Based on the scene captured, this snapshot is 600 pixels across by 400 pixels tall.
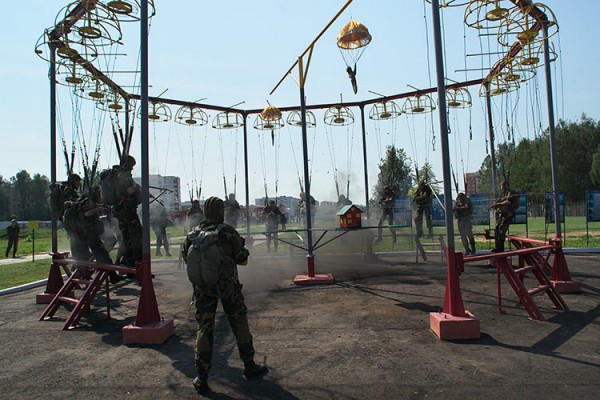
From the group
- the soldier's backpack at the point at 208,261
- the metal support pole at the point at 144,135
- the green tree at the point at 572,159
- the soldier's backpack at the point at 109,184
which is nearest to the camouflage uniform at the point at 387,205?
the soldier's backpack at the point at 109,184

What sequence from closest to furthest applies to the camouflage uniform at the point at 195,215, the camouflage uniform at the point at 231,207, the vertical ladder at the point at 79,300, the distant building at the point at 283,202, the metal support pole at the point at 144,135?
1. the metal support pole at the point at 144,135
2. the vertical ladder at the point at 79,300
3. the camouflage uniform at the point at 195,215
4. the camouflage uniform at the point at 231,207
5. the distant building at the point at 283,202

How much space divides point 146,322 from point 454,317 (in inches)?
187

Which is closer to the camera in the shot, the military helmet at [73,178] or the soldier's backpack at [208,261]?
the soldier's backpack at [208,261]

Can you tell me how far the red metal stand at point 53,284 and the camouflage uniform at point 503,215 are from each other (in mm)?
11653

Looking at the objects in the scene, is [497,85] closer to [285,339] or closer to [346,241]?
[346,241]

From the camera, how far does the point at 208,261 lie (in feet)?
15.4

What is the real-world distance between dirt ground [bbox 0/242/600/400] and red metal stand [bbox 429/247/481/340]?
142 mm

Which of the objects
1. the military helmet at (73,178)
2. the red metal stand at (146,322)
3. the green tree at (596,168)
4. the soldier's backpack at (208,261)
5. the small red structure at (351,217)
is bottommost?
the red metal stand at (146,322)

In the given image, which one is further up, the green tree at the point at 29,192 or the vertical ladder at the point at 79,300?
the green tree at the point at 29,192

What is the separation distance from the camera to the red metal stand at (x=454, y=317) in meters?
5.90

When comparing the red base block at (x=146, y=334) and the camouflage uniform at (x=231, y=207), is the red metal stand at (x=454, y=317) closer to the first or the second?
the red base block at (x=146, y=334)

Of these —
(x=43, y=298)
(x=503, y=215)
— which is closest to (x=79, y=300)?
(x=43, y=298)

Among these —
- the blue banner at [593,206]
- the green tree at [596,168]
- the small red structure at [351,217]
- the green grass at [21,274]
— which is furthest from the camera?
the green tree at [596,168]

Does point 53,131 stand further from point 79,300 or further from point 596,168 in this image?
point 596,168
